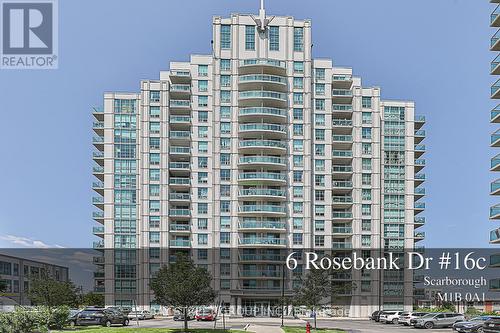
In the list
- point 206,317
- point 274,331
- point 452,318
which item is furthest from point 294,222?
point 274,331

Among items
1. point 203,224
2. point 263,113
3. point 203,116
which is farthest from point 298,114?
point 203,224

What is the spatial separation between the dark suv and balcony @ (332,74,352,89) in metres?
57.3

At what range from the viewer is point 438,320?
57.8 m

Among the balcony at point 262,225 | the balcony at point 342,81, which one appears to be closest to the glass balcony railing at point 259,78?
the balcony at point 342,81

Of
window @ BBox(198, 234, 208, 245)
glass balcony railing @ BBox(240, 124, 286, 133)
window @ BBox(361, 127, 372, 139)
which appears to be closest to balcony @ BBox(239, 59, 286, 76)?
glass balcony railing @ BBox(240, 124, 286, 133)

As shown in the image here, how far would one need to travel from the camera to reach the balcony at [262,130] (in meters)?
89.8

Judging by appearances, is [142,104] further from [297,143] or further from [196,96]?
[297,143]

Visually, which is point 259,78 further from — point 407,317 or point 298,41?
point 407,317

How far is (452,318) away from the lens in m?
58.4

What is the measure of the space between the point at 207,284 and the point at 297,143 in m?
54.0

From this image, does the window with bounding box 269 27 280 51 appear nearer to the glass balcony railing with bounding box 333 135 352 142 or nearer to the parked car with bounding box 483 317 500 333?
the glass balcony railing with bounding box 333 135 352 142

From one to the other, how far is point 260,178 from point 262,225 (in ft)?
24.2

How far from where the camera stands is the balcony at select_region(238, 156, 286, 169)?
294 ft

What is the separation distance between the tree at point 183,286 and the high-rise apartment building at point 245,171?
155 feet
